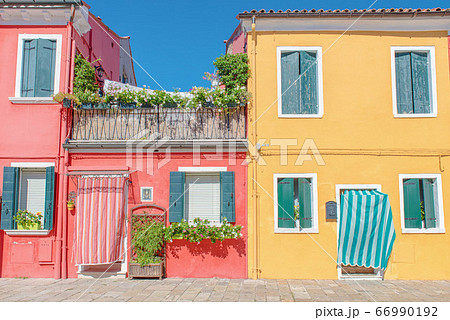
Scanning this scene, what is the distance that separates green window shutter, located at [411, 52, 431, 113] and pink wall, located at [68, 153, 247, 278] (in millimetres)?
4862

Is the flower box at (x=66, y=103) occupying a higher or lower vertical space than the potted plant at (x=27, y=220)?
higher

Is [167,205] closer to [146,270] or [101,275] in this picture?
[146,270]

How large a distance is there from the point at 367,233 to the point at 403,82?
414cm

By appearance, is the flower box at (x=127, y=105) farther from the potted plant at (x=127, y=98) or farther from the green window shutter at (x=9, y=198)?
the green window shutter at (x=9, y=198)

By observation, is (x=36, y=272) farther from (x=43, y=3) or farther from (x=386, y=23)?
(x=386, y=23)

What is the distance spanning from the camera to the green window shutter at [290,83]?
979 centimetres

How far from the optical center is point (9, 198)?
9297mm

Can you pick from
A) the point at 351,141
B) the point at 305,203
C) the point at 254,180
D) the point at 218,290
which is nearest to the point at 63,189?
the point at 218,290

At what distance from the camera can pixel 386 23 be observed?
9.73 metres

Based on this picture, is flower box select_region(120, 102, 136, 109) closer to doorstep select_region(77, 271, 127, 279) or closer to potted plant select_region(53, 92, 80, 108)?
potted plant select_region(53, 92, 80, 108)

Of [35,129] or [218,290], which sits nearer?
[218,290]

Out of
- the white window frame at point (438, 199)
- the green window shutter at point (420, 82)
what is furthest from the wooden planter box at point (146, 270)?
the green window shutter at point (420, 82)

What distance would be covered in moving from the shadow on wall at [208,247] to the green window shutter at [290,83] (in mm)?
3696
